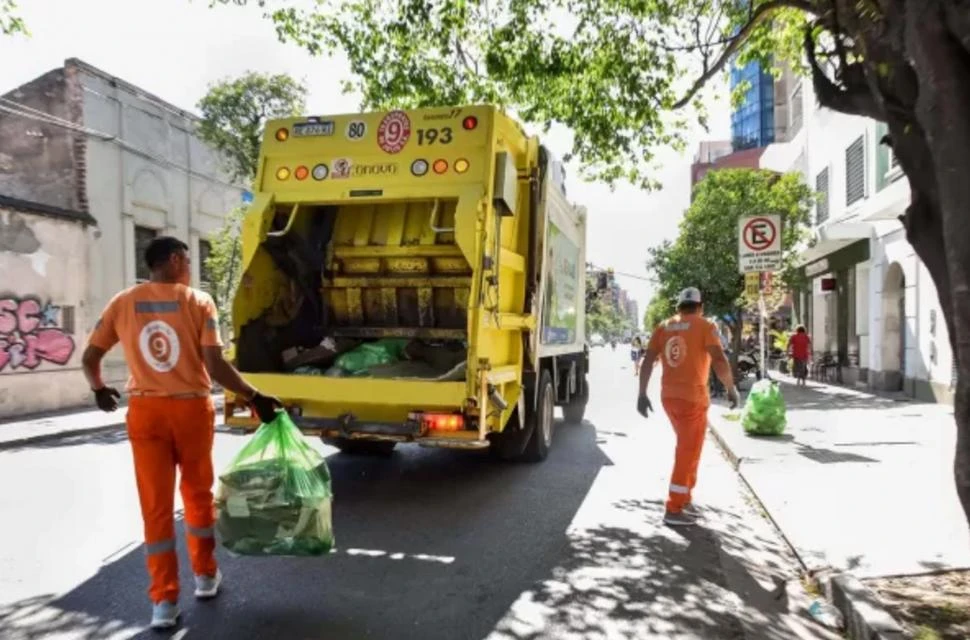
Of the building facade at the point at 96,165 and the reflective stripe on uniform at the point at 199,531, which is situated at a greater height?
the building facade at the point at 96,165

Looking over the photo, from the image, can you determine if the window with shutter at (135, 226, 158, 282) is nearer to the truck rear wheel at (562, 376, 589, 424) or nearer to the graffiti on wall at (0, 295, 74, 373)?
the graffiti on wall at (0, 295, 74, 373)

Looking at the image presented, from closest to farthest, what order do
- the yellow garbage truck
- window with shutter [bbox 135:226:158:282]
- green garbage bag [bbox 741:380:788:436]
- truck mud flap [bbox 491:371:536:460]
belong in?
the yellow garbage truck → truck mud flap [bbox 491:371:536:460] → green garbage bag [bbox 741:380:788:436] → window with shutter [bbox 135:226:158:282]

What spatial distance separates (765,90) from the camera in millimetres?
68125

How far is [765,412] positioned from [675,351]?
15.1 ft

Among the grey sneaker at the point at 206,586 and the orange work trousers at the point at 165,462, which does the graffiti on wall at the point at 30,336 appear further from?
the orange work trousers at the point at 165,462

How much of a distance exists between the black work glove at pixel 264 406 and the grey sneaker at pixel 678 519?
3.20m

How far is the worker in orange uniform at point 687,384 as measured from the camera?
5.78 metres

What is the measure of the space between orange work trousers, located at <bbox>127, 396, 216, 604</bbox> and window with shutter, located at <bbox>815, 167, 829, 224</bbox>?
20.3m

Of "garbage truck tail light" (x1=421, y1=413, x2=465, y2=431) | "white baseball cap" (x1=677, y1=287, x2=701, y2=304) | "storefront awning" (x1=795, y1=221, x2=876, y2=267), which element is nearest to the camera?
"garbage truck tail light" (x1=421, y1=413, x2=465, y2=431)

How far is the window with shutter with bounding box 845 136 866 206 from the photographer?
59.2 feet

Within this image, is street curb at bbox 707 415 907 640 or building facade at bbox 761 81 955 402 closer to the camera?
street curb at bbox 707 415 907 640

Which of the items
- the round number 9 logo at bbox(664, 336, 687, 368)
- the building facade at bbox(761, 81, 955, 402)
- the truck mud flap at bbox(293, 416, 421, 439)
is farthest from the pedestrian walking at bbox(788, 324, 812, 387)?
the truck mud flap at bbox(293, 416, 421, 439)

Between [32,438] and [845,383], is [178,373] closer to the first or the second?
[32,438]

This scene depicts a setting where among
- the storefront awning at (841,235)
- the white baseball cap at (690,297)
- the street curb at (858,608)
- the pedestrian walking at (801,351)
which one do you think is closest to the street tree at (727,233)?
the storefront awning at (841,235)
